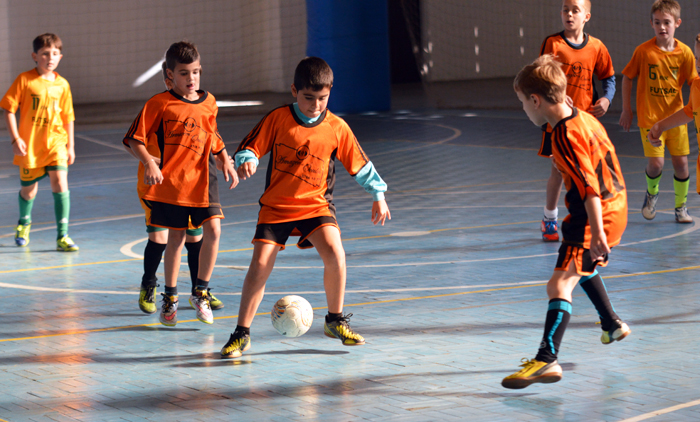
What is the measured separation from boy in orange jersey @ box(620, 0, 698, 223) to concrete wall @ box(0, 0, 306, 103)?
19990mm

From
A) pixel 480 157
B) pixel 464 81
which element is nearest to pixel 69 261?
pixel 480 157

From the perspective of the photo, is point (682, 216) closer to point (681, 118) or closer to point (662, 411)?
point (681, 118)

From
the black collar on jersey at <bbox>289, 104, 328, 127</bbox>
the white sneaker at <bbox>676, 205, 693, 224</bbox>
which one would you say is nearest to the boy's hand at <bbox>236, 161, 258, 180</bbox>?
the black collar on jersey at <bbox>289, 104, 328, 127</bbox>

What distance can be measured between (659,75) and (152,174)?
4995mm

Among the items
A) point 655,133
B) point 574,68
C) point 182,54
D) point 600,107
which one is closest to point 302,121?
point 182,54

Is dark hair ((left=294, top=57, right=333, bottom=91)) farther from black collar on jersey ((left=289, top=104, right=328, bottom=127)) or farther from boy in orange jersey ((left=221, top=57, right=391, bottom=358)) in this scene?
black collar on jersey ((left=289, top=104, right=328, bottom=127))

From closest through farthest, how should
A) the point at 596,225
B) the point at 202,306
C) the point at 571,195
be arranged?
the point at 596,225
the point at 571,195
the point at 202,306

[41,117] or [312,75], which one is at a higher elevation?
[312,75]

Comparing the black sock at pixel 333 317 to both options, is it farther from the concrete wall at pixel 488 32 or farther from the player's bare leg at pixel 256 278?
the concrete wall at pixel 488 32

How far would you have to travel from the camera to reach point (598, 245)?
386 centimetres

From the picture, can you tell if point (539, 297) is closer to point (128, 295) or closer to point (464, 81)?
point (128, 295)

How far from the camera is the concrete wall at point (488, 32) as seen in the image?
29375 mm

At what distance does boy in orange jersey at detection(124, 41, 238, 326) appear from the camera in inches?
206

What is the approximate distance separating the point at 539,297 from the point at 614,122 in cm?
1267
